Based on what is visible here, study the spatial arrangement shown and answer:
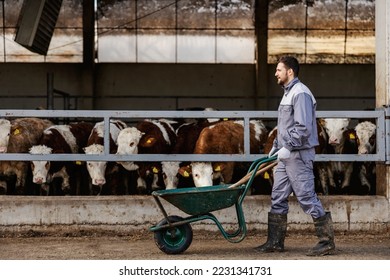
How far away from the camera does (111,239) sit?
954 cm

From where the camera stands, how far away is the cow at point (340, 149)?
45.6 feet

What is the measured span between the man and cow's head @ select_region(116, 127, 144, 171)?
5433mm

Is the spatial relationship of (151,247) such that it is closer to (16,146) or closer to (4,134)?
(4,134)

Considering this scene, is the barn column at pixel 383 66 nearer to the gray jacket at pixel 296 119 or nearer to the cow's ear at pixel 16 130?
the gray jacket at pixel 296 119

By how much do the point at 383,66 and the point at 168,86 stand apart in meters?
14.6

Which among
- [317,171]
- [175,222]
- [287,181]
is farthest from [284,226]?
[317,171]

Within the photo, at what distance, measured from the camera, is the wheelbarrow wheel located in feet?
26.3

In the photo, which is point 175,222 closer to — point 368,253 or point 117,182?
point 368,253

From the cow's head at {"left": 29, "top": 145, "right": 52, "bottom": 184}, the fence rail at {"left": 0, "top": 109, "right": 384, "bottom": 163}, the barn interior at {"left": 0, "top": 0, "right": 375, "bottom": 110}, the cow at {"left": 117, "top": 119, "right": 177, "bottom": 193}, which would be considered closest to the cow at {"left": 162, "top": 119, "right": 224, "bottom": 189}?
the cow at {"left": 117, "top": 119, "right": 177, "bottom": 193}

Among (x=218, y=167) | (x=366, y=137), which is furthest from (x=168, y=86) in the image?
(x=218, y=167)

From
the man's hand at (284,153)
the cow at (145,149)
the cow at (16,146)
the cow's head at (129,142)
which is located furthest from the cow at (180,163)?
the man's hand at (284,153)

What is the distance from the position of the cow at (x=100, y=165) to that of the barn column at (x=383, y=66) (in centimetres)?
473

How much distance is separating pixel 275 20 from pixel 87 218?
52.7ft

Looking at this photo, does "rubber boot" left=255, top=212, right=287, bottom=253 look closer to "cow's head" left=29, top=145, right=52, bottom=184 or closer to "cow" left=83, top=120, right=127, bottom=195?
"cow" left=83, top=120, right=127, bottom=195
